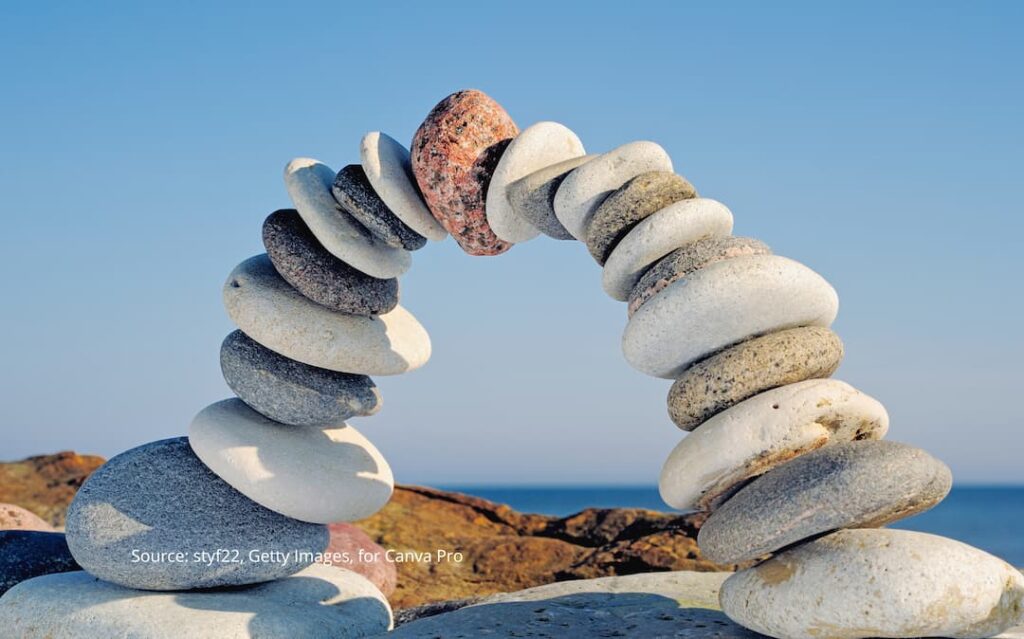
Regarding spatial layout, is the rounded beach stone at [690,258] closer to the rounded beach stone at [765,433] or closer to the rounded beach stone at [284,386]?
the rounded beach stone at [765,433]

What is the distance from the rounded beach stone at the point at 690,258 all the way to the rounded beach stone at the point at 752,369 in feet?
1.38

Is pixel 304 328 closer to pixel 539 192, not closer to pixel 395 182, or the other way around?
pixel 395 182

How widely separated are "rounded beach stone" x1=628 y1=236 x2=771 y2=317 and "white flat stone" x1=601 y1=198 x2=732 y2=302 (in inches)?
2.2

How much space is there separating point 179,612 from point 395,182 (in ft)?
8.90

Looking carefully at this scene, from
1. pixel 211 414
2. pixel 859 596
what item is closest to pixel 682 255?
pixel 859 596

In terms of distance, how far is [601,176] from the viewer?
16.6ft

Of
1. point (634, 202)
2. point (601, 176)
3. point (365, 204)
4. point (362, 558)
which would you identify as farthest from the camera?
point (362, 558)

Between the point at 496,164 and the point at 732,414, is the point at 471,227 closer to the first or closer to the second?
the point at 496,164

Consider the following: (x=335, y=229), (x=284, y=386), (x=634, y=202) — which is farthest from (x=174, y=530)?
(x=634, y=202)

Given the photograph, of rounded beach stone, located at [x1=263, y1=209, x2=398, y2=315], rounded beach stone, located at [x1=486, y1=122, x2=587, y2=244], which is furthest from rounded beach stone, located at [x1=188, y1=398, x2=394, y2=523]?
rounded beach stone, located at [x1=486, y1=122, x2=587, y2=244]

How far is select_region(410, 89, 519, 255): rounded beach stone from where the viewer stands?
5363mm

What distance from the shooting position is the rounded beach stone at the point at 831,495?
4.11 metres

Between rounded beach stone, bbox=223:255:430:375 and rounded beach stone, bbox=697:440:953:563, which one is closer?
rounded beach stone, bbox=697:440:953:563

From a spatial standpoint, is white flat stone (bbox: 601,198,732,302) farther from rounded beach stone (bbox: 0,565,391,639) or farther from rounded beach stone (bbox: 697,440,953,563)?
rounded beach stone (bbox: 0,565,391,639)
